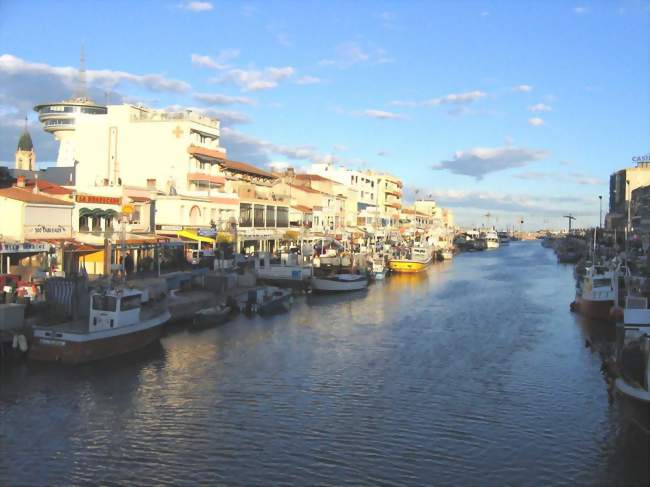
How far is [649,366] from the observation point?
58.9 feet

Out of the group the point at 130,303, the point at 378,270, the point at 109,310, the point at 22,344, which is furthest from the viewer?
the point at 378,270

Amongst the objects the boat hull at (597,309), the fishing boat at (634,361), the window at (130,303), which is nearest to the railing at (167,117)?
the window at (130,303)

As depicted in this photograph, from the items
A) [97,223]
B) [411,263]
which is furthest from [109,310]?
[411,263]

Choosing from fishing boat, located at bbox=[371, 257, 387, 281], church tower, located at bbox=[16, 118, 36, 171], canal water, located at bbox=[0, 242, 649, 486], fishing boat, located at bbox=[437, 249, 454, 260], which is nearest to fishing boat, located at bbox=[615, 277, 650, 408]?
canal water, located at bbox=[0, 242, 649, 486]

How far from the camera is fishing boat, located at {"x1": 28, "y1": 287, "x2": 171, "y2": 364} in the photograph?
2536 cm

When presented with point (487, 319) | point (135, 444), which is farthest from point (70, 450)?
point (487, 319)

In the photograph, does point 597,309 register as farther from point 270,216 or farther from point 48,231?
point 270,216

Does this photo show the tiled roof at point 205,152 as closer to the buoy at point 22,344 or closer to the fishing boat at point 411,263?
the fishing boat at point 411,263

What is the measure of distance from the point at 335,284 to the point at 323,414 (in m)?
33.6

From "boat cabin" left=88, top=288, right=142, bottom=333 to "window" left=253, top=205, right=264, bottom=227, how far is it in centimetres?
4126

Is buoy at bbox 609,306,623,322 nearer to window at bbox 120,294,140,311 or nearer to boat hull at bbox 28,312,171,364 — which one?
window at bbox 120,294,140,311

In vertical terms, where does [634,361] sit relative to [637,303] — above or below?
below

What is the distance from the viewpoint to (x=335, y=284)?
2135 inches

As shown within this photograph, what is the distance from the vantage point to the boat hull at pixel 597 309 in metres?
39.8
